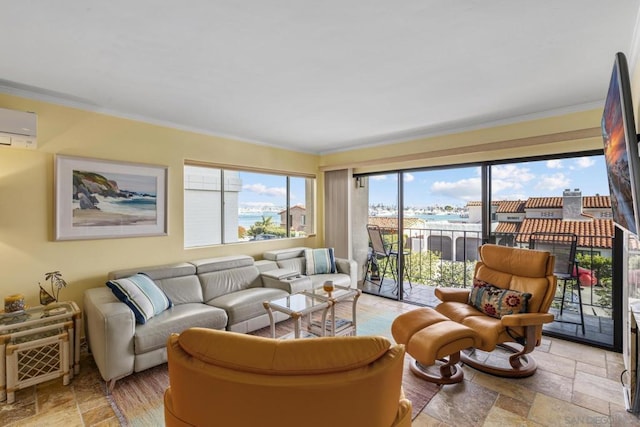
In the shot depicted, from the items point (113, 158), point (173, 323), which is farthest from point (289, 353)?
point (113, 158)

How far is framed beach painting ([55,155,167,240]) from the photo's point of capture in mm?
2895

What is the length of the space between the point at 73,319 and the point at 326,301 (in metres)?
2.16

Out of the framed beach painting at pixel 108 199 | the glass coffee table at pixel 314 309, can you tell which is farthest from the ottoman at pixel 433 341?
the framed beach painting at pixel 108 199

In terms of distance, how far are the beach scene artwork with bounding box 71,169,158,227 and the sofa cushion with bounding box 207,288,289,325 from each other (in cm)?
124

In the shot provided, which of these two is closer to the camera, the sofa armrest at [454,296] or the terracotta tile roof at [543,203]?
the sofa armrest at [454,296]

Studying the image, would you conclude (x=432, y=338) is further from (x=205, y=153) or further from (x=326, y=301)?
(x=205, y=153)

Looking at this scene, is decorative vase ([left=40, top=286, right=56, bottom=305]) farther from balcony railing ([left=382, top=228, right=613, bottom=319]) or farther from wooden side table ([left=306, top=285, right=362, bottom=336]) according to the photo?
balcony railing ([left=382, top=228, right=613, bottom=319])

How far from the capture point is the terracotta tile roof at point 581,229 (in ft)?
10.2

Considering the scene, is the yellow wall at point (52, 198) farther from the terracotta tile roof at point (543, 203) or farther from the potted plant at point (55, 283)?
the terracotta tile roof at point (543, 203)

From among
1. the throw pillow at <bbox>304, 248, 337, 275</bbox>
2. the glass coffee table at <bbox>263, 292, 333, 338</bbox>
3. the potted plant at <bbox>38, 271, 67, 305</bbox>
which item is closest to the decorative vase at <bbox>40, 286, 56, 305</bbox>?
the potted plant at <bbox>38, 271, 67, 305</bbox>

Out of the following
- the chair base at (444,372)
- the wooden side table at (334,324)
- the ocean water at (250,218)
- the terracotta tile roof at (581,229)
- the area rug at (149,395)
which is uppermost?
the ocean water at (250,218)

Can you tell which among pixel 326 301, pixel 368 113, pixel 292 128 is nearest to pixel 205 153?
pixel 292 128

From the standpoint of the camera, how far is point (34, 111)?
8.96ft

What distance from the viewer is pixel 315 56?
210 centimetres
